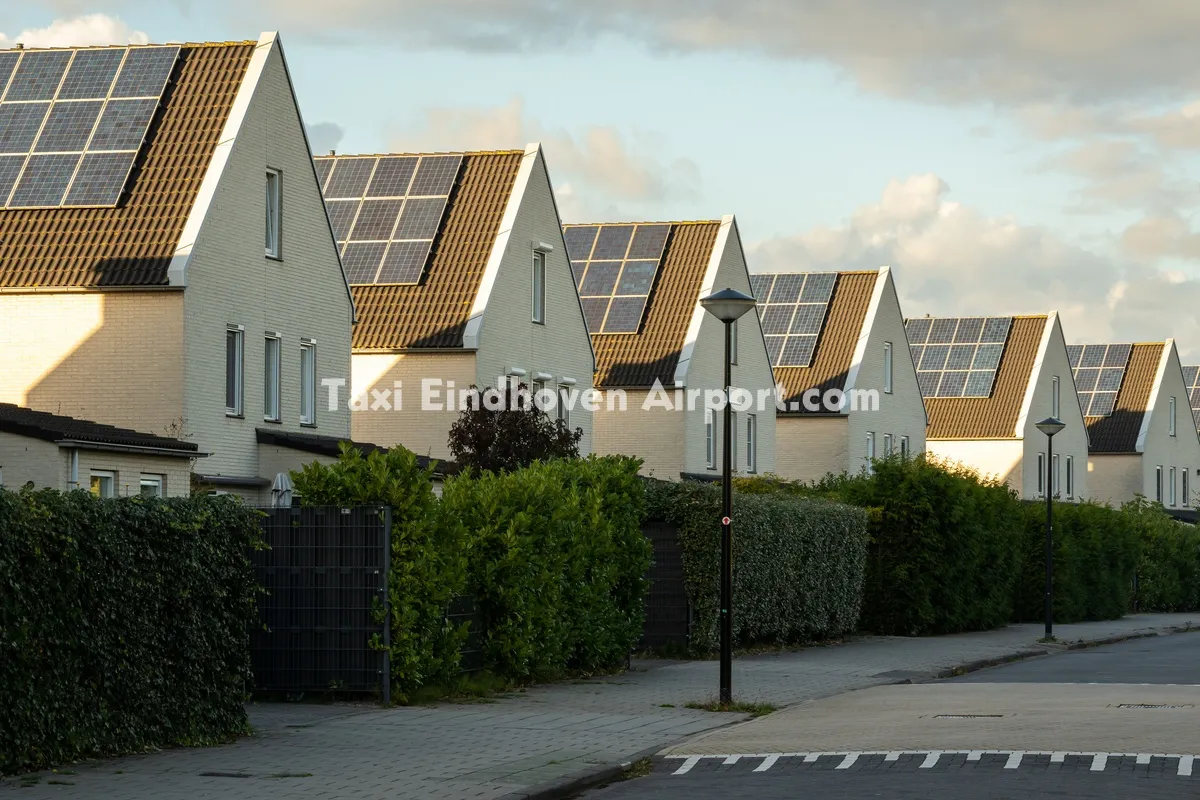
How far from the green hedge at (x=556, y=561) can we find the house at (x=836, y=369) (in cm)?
2833

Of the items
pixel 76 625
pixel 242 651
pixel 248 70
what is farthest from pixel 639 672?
pixel 248 70

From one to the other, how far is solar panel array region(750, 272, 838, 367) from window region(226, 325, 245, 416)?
2535 cm

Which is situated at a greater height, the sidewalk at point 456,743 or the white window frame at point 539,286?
the white window frame at point 539,286

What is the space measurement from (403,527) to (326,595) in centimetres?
97

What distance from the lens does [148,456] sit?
945 inches

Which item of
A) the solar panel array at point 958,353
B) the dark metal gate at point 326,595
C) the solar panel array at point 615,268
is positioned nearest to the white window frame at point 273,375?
the dark metal gate at point 326,595

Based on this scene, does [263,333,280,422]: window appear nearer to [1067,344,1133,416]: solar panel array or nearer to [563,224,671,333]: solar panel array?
[563,224,671,333]: solar panel array

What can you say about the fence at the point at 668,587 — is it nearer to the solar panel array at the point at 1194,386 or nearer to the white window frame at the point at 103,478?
the white window frame at the point at 103,478

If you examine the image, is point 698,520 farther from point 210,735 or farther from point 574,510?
point 210,735

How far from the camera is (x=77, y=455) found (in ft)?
72.7

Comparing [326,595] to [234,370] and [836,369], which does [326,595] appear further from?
[836,369]

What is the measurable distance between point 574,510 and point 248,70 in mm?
12961

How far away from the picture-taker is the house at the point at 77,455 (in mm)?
21984

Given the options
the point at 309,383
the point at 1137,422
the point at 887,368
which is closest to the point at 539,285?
the point at 309,383
